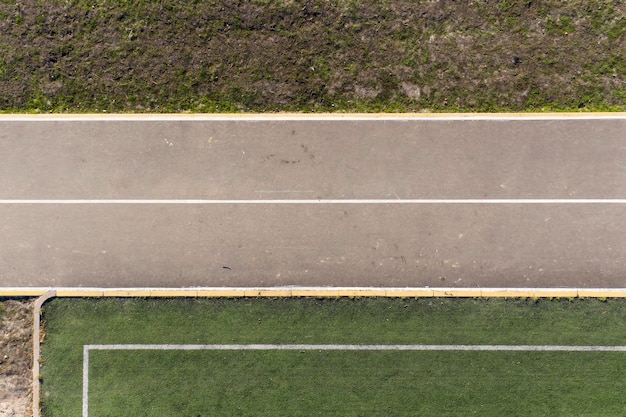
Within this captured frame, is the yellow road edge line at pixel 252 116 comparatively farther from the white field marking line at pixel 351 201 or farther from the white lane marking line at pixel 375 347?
A: the white lane marking line at pixel 375 347

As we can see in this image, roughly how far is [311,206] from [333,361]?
2.88 metres

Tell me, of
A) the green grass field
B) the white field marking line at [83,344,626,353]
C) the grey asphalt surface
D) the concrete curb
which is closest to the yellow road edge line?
the grey asphalt surface

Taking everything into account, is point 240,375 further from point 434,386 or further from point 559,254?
point 559,254

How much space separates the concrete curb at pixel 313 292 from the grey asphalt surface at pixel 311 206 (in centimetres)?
12

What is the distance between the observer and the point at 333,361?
753cm

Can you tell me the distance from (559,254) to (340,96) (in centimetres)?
504

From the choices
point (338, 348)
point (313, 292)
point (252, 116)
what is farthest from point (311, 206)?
point (338, 348)

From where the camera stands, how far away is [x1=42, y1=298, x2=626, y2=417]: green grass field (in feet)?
24.3

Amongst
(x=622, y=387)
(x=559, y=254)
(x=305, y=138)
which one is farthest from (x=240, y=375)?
(x=622, y=387)

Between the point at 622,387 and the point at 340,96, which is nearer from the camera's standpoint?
the point at 622,387

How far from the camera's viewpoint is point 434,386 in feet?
24.5

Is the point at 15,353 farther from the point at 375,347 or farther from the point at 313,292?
the point at 375,347

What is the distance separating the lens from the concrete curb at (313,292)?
7512mm

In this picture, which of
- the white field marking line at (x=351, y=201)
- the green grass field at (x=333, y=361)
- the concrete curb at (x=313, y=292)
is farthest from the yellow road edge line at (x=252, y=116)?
the green grass field at (x=333, y=361)
